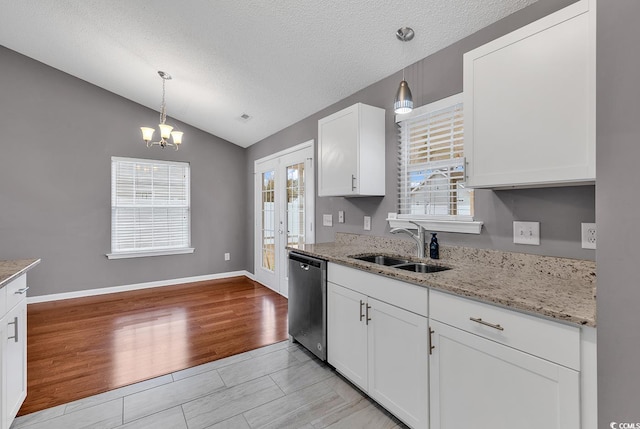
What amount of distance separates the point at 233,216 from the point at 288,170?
6.08 ft

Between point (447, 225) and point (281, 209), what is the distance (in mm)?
2838

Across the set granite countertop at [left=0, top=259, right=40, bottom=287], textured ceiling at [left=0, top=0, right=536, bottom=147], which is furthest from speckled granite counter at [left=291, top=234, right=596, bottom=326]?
granite countertop at [left=0, top=259, right=40, bottom=287]

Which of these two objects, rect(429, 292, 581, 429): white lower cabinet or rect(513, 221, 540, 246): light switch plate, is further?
rect(513, 221, 540, 246): light switch plate

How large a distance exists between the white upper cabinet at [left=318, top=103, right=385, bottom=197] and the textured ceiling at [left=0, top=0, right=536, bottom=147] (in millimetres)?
453

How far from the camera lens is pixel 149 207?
4848mm

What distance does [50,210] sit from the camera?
4.13 m

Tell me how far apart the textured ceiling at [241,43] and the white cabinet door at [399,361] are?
6.36ft

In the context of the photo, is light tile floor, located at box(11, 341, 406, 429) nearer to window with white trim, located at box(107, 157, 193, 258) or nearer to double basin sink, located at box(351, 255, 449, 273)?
double basin sink, located at box(351, 255, 449, 273)

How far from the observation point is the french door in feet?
12.8

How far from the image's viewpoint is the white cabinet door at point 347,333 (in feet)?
6.61

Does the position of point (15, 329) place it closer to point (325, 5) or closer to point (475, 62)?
point (325, 5)

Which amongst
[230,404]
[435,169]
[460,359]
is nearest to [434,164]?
[435,169]

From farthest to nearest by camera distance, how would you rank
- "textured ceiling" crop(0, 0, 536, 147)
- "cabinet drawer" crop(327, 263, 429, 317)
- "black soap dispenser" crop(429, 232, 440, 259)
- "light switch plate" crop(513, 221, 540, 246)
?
"black soap dispenser" crop(429, 232, 440, 259)
"textured ceiling" crop(0, 0, 536, 147)
"light switch plate" crop(513, 221, 540, 246)
"cabinet drawer" crop(327, 263, 429, 317)

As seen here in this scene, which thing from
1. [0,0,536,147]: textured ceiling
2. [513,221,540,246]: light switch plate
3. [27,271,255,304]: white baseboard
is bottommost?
[27,271,255,304]: white baseboard
